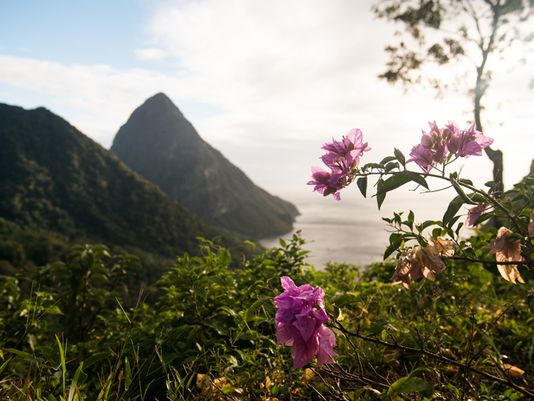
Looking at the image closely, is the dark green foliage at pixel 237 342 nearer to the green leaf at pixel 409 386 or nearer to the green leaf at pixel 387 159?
the green leaf at pixel 409 386

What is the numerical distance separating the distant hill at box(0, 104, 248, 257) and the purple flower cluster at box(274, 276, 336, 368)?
54.0m

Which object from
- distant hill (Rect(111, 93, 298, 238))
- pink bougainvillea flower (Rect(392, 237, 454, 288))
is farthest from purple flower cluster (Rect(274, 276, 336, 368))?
distant hill (Rect(111, 93, 298, 238))

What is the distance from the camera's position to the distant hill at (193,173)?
326 feet

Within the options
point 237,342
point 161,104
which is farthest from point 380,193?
point 161,104

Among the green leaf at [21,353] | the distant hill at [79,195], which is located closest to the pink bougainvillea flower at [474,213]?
the green leaf at [21,353]

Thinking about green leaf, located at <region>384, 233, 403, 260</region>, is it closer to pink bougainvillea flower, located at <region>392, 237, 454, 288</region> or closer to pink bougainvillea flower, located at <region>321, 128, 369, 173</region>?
pink bougainvillea flower, located at <region>392, 237, 454, 288</region>

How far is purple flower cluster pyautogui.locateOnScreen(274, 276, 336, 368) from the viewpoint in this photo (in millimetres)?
902

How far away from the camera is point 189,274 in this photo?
2.01m

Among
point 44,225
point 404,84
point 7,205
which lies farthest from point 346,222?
point 404,84

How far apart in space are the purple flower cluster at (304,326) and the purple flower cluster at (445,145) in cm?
57

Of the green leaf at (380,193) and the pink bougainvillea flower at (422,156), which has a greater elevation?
the pink bougainvillea flower at (422,156)

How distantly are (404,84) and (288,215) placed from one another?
3770 inches

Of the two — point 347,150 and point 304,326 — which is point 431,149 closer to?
point 347,150

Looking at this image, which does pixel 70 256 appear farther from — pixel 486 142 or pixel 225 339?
pixel 486 142
